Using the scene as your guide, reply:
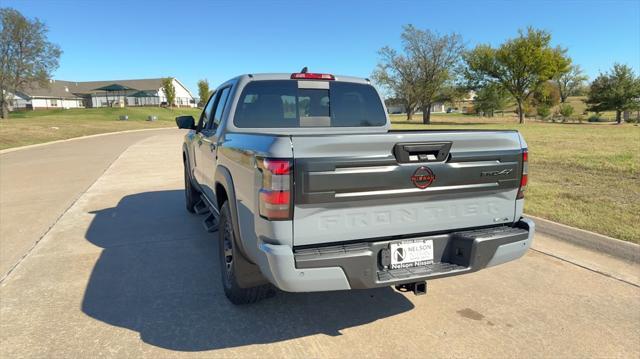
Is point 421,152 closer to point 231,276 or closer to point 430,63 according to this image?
point 231,276

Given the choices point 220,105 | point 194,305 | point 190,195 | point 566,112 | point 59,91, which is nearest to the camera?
point 194,305

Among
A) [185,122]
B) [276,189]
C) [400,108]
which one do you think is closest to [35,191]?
[185,122]

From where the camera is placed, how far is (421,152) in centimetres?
271

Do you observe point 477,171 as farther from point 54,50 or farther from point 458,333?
point 54,50

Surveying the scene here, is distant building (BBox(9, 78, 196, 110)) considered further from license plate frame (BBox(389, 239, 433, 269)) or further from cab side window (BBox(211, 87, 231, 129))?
license plate frame (BBox(389, 239, 433, 269))

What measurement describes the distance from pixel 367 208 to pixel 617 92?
2219 inches

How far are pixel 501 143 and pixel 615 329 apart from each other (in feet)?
5.43

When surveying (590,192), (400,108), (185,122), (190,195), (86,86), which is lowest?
(590,192)

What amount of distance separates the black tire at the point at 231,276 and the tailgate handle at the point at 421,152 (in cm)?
142

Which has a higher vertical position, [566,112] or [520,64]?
[520,64]

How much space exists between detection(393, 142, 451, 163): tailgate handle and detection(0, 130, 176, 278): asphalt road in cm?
426

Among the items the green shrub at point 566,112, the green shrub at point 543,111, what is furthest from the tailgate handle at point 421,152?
the green shrub at point 543,111

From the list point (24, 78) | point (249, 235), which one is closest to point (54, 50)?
point (24, 78)

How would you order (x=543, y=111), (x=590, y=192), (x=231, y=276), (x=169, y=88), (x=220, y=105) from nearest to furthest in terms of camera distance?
(x=231, y=276) < (x=220, y=105) < (x=590, y=192) < (x=543, y=111) < (x=169, y=88)
